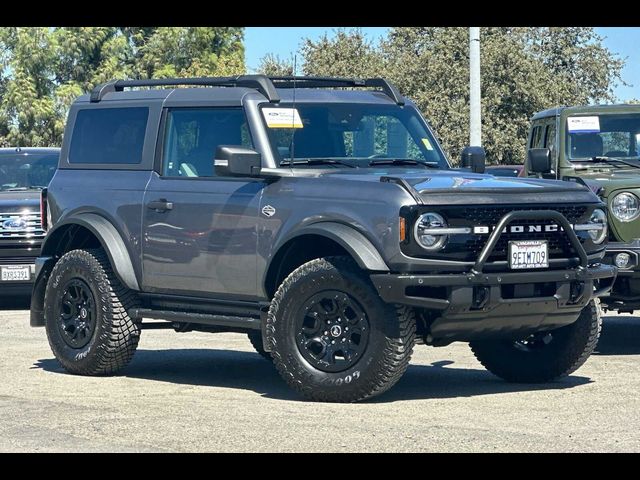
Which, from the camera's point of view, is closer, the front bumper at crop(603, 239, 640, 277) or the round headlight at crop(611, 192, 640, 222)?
the front bumper at crop(603, 239, 640, 277)

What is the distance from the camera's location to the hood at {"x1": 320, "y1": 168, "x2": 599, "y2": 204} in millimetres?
9055

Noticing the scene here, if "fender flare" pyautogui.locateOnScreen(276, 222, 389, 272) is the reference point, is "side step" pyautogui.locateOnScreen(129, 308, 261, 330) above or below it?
below

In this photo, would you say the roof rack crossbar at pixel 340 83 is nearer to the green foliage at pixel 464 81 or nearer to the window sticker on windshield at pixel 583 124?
the window sticker on windshield at pixel 583 124

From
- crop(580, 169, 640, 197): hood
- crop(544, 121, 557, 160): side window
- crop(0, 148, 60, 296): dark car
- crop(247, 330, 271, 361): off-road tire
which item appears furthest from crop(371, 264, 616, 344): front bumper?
crop(0, 148, 60, 296): dark car

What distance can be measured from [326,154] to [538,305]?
6.13 ft

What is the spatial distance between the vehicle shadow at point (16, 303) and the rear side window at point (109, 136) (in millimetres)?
6810

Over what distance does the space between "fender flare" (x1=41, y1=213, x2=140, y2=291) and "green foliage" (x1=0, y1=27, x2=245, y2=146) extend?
47.7 metres

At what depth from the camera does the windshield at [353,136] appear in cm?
1018

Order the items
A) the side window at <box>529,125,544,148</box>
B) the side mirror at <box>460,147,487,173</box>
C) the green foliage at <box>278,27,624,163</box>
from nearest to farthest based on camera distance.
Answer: the side mirror at <box>460,147,487,173</box> → the side window at <box>529,125,544,148</box> → the green foliage at <box>278,27,624,163</box>

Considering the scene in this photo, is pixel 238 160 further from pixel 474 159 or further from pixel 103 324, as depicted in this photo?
pixel 474 159

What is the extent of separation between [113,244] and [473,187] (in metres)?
2.89

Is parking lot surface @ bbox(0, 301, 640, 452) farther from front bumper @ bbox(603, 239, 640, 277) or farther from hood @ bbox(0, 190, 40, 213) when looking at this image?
hood @ bbox(0, 190, 40, 213)
